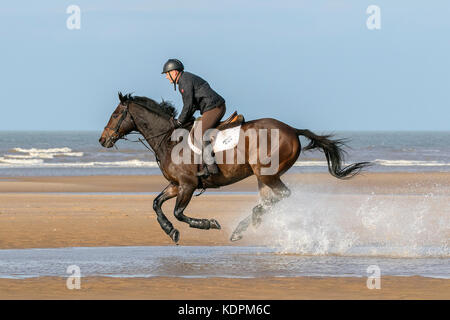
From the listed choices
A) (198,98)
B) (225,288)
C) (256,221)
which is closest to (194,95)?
(198,98)

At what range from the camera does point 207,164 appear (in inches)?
500

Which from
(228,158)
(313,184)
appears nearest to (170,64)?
(228,158)

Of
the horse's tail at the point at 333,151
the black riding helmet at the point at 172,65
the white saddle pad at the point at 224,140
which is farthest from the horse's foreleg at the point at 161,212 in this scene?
the horse's tail at the point at 333,151

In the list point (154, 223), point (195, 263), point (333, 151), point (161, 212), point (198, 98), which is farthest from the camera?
point (154, 223)

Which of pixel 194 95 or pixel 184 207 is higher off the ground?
pixel 194 95

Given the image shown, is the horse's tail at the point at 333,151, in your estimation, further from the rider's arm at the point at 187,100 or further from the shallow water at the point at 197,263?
the rider's arm at the point at 187,100

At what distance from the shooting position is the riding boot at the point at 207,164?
12688 mm

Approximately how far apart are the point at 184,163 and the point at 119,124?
54.3 inches

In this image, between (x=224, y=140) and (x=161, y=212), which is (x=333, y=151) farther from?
(x=161, y=212)

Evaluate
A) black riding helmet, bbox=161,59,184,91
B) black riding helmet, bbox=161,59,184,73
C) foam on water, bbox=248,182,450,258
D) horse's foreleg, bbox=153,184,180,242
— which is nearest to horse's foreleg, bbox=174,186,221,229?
horse's foreleg, bbox=153,184,180,242

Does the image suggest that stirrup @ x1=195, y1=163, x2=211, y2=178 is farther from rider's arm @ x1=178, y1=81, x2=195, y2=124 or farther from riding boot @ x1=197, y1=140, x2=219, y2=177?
rider's arm @ x1=178, y1=81, x2=195, y2=124

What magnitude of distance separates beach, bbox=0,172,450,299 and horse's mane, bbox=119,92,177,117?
2484mm
